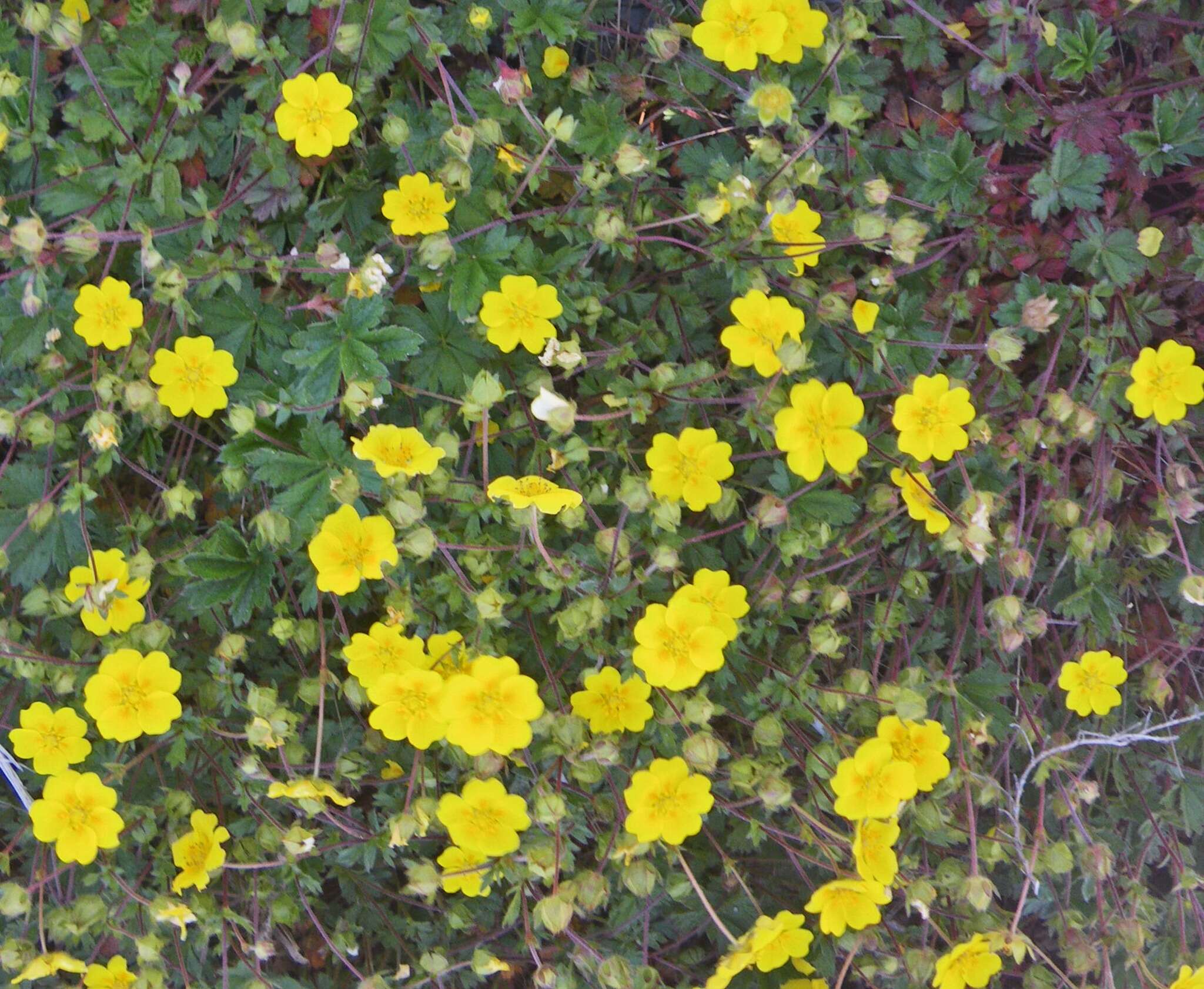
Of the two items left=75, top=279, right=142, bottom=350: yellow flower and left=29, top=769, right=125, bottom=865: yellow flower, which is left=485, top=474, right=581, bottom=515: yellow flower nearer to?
left=75, top=279, right=142, bottom=350: yellow flower

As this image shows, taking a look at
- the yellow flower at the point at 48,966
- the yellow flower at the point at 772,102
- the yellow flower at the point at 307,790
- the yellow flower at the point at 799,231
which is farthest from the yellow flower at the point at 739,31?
the yellow flower at the point at 48,966

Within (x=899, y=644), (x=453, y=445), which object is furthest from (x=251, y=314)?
(x=899, y=644)

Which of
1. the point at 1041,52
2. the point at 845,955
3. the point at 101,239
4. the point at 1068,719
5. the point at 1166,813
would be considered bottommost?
the point at 845,955

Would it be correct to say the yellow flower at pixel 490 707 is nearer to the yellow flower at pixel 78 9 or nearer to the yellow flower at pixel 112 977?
the yellow flower at pixel 112 977

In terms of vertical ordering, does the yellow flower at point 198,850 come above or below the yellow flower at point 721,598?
below

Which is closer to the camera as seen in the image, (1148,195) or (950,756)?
(950,756)

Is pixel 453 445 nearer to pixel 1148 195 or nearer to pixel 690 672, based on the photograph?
pixel 690 672
